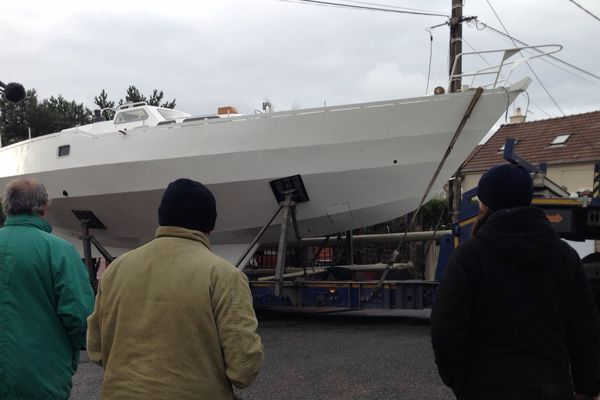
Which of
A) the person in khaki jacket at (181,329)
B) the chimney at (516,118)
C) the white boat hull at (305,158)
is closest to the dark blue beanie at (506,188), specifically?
the person in khaki jacket at (181,329)

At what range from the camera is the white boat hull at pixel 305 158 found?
24.4ft

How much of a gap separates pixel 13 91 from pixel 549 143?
63.8 ft

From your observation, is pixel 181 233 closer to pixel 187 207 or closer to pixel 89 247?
pixel 187 207

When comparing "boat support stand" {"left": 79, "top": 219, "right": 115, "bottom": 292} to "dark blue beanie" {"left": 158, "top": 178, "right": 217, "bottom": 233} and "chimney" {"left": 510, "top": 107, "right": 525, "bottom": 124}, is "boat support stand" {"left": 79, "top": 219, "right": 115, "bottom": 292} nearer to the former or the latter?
"dark blue beanie" {"left": 158, "top": 178, "right": 217, "bottom": 233}

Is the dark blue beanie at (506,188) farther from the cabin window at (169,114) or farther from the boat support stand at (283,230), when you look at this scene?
the cabin window at (169,114)

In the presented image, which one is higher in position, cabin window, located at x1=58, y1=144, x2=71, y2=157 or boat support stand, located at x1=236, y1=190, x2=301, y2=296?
cabin window, located at x1=58, y1=144, x2=71, y2=157

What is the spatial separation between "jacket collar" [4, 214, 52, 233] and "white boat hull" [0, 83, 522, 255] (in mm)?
5131

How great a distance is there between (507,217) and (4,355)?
2023 millimetres

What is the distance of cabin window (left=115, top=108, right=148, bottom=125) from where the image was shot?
8.83m

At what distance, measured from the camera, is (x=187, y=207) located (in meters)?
1.97

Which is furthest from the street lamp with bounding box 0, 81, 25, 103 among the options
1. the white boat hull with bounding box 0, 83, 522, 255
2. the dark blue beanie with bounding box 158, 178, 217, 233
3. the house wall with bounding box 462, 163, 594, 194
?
the house wall with bounding box 462, 163, 594, 194

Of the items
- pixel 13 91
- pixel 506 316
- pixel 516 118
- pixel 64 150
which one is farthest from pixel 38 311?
pixel 516 118

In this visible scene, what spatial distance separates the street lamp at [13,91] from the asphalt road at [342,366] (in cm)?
320

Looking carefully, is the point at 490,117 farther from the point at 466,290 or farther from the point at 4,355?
the point at 4,355
